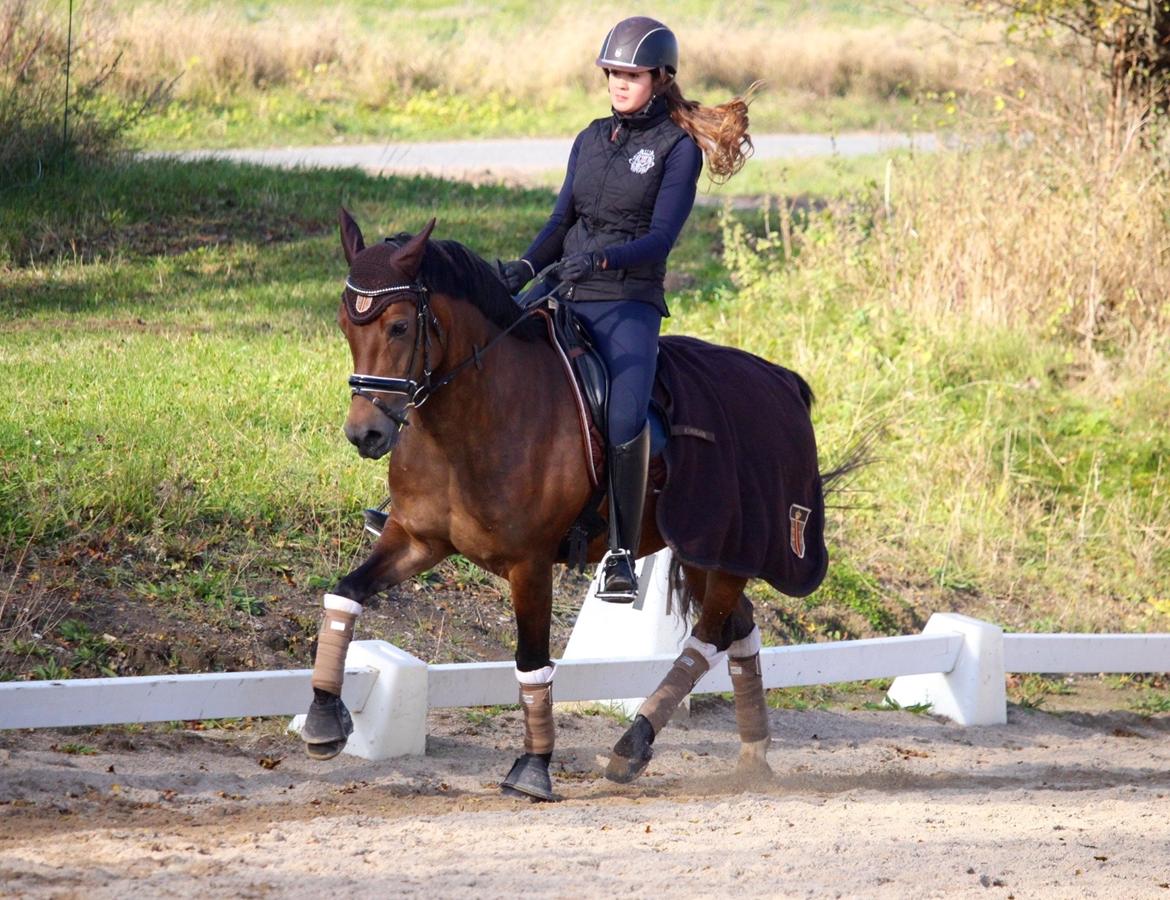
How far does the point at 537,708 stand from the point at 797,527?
1.51 meters

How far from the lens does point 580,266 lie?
575 centimetres

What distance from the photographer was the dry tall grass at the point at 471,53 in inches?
801

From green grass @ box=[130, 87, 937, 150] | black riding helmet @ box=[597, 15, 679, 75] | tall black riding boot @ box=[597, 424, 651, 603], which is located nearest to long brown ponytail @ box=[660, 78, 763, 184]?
black riding helmet @ box=[597, 15, 679, 75]

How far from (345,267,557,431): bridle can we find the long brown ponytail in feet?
3.94

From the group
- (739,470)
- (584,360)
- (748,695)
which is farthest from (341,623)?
(748,695)

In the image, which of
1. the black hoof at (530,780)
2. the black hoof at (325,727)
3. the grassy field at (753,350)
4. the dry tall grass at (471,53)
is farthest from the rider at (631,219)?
the dry tall grass at (471,53)

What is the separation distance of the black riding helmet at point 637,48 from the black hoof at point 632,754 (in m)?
2.56

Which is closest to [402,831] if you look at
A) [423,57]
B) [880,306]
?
[880,306]

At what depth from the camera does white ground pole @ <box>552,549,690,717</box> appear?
292 inches

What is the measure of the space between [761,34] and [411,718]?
87.0 ft

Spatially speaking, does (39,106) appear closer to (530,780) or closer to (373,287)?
(373,287)

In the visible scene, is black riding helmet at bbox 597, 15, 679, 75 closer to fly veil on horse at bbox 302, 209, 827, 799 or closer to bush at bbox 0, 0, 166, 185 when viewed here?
fly veil on horse at bbox 302, 209, 827, 799

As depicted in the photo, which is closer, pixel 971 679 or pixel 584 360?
pixel 584 360

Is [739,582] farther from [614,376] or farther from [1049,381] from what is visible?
[1049,381]
